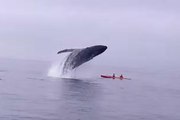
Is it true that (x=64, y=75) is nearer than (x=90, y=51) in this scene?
No

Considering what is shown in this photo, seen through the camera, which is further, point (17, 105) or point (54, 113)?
point (17, 105)

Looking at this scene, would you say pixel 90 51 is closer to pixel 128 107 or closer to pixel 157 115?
pixel 128 107

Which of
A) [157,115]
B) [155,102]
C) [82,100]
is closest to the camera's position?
[157,115]

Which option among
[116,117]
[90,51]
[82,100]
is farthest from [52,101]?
[90,51]

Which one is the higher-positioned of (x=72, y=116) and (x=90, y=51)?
(x=90, y=51)

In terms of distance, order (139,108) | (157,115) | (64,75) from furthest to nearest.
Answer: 1. (64,75)
2. (139,108)
3. (157,115)

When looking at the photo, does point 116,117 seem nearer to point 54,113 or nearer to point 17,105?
point 54,113

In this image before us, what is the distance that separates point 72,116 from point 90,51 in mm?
28055

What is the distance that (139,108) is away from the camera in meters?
45.2

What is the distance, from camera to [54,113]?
37812mm

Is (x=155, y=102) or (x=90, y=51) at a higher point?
(x=90, y=51)

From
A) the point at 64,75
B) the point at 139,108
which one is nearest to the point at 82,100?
the point at 139,108

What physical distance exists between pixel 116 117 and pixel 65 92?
68.8ft

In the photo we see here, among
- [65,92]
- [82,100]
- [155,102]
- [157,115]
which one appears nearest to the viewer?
[157,115]
